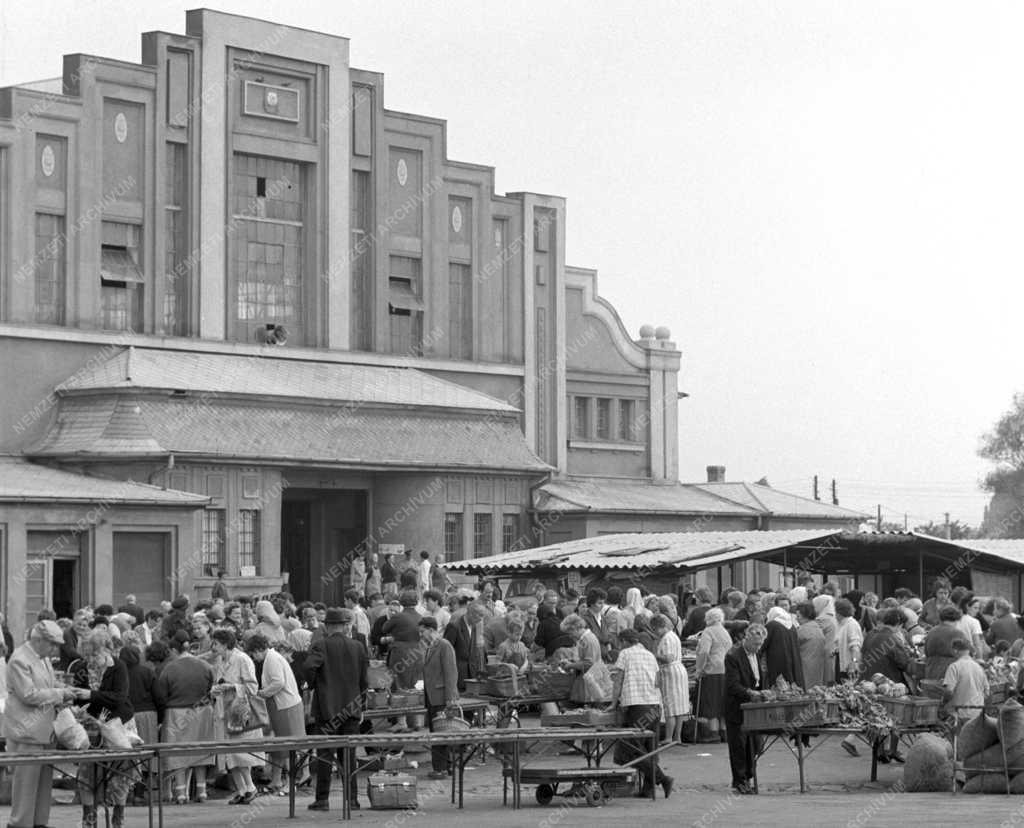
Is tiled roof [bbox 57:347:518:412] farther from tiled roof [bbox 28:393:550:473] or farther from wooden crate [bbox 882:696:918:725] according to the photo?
wooden crate [bbox 882:696:918:725]

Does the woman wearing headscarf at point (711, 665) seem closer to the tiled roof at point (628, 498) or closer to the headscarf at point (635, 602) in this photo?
the headscarf at point (635, 602)

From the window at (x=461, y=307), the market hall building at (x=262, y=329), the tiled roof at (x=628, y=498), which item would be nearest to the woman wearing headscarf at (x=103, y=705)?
the market hall building at (x=262, y=329)

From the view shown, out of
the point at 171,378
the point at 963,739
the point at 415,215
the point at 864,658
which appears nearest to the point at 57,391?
the point at 171,378

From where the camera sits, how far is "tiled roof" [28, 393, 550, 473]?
147ft

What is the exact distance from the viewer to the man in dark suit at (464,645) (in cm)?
2788

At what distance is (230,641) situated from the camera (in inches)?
876

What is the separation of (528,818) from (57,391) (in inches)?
1120

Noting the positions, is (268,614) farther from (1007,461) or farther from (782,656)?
(1007,461)

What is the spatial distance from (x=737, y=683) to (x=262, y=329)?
30.7 metres

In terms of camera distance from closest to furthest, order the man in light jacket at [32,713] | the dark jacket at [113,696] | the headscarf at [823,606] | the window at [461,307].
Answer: the man in light jacket at [32,713], the dark jacket at [113,696], the headscarf at [823,606], the window at [461,307]

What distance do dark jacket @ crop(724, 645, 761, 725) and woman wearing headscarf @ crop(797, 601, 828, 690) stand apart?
503cm

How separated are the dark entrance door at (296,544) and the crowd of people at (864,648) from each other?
69.7ft

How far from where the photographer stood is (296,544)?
168 ft

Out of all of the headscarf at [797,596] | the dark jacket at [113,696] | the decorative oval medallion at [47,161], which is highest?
the decorative oval medallion at [47,161]
